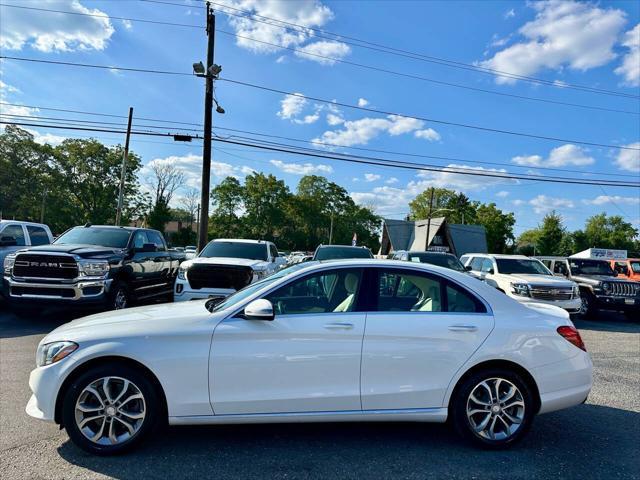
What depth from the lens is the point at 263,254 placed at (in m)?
10.6

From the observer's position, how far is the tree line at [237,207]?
50.2m

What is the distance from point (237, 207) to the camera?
76.3 m

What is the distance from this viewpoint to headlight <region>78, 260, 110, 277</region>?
8.16 meters

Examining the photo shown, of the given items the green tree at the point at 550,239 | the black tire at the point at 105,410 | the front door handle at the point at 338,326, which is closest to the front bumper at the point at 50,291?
the black tire at the point at 105,410

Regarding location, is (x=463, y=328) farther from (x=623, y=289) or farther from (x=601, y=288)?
(x=623, y=289)

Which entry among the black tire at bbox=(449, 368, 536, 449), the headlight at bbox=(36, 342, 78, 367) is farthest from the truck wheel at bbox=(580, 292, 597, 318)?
the headlight at bbox=(36, 342, 78, 367)

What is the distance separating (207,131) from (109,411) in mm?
14002

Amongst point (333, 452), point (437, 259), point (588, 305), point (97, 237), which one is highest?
point (97, 237)

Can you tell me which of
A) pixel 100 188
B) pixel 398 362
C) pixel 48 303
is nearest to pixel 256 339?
pixel 398 362

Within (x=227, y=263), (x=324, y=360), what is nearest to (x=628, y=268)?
(x=227, y=263)

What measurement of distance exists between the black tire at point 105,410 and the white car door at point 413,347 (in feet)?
5.54

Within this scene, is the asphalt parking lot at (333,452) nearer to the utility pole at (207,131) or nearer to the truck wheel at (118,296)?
the truck wheel at (118,296)

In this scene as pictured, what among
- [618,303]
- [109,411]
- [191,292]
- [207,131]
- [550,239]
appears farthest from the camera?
[550,239]

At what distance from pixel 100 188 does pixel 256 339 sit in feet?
183
